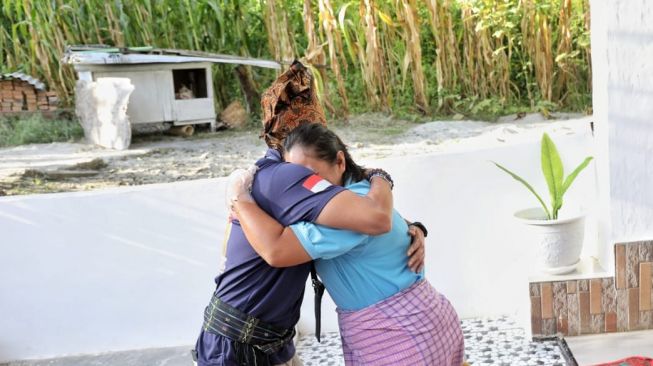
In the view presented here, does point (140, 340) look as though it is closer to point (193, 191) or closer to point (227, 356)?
point (193, 191)

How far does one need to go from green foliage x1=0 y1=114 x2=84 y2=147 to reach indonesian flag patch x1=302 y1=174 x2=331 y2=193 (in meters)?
3.39

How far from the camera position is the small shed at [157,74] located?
4.42 meters

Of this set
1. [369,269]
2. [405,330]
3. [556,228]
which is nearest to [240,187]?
[369,269]

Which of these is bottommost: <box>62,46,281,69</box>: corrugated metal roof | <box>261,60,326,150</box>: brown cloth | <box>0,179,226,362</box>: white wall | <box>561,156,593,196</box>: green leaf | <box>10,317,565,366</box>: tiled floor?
<box>10,317,565,366</box>: tiled floor

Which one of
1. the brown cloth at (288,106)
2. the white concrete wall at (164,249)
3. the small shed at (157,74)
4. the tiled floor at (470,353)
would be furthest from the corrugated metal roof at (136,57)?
the brown cloth at (288,106)

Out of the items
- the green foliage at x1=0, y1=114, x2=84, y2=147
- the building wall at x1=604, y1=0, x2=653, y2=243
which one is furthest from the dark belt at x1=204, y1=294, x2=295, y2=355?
the green foliage at x1=0, y1=114, x2=84, y2=147

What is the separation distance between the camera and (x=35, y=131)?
187 inches

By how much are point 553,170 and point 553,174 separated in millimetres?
19

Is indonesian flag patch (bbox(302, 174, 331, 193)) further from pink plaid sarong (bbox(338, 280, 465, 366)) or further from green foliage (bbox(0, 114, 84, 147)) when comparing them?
green foliage (bbox(0, 114, 84, 147))

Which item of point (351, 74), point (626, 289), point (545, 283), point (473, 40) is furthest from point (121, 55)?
point (626, 289)

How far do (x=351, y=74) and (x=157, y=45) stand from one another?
1.35 metres

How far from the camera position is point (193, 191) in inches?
138

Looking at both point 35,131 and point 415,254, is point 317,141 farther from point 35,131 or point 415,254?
point 35,131

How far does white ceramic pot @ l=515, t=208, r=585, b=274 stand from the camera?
3.25 metres
